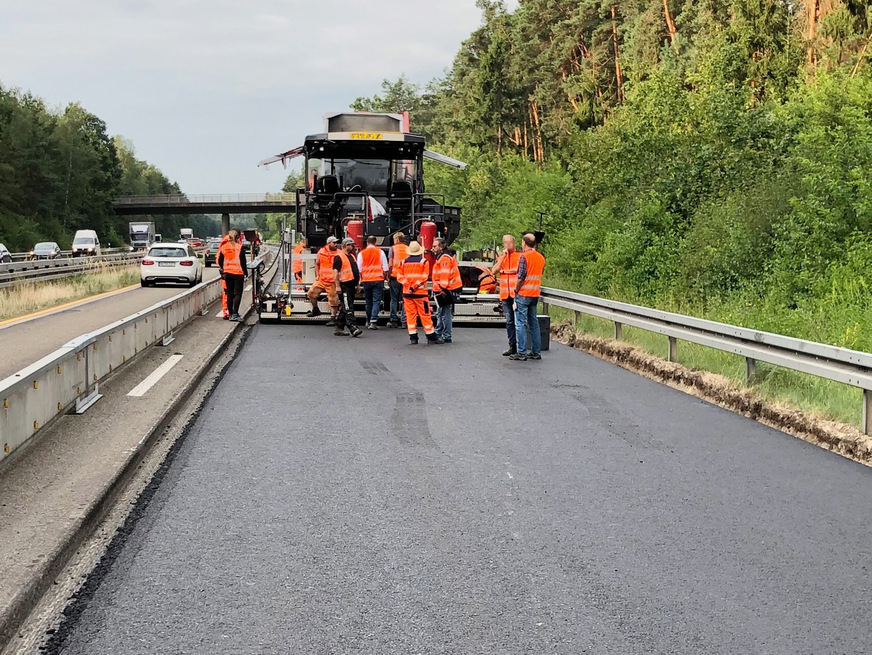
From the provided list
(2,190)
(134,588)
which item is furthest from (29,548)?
(2,190)

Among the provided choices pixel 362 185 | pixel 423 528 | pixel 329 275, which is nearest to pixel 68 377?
pixel 423 528


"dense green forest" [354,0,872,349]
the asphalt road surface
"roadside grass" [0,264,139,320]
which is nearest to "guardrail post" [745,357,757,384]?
the asphalt road surface

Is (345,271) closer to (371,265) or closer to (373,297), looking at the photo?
(371,265)

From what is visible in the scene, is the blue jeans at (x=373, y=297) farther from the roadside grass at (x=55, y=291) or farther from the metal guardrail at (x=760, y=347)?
the roadside grass at (x=55, y=291)

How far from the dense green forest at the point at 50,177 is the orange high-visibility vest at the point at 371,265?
208 feet

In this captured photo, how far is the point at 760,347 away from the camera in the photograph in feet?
Result: 35.4

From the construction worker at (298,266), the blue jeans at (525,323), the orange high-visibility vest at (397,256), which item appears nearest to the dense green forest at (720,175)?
the blue jeans at (525,323)

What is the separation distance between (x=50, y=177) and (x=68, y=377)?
304ft

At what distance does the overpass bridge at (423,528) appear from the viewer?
432cm

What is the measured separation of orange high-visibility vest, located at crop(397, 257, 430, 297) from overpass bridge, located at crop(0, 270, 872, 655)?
231 inches

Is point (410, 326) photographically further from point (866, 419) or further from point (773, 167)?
point (773, 167)

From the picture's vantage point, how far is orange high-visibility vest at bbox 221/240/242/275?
19688 millimetres

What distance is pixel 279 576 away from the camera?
16.3 ft

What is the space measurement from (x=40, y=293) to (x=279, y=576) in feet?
88.0
